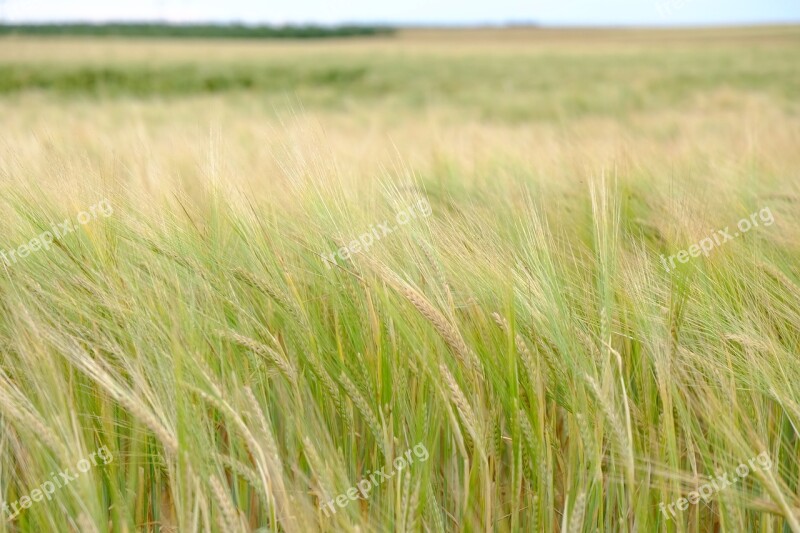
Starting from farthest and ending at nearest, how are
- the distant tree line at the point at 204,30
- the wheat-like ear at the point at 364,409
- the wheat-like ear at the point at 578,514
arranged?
the distant tree line at the point at 204,30 < the wheat-like ear at the point at 364,409 < the wheat-like ear at the point at 578,514

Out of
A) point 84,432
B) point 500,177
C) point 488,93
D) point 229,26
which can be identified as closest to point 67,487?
point 84,432

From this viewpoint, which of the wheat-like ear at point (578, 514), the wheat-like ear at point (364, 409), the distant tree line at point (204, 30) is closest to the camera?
the wheat-like ear at point (578, 514)

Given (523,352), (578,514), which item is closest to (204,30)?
(523,352)

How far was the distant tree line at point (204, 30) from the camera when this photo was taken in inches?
1780

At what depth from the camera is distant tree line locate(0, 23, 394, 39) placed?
1780 inches

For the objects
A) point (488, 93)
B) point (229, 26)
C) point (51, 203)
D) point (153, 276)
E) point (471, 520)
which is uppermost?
point (229, 26)

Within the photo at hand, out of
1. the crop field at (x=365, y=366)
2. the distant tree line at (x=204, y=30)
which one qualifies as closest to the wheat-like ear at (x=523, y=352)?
the crop field at (x=365, y=366)

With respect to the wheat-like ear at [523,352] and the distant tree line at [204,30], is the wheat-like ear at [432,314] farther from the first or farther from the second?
the distant tree line at [204,30]

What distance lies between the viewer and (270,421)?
43.6 inches

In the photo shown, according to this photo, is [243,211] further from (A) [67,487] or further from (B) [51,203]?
(A) [67,487]

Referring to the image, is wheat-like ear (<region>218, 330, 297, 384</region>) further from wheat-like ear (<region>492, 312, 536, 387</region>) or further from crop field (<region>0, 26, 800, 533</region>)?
wheat-like ear (<region>492, 312, 536, 387</region>)

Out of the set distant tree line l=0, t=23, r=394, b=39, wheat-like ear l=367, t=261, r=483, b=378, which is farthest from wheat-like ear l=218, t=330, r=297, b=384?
distant tree line l=0, t=23, r=394, b=39

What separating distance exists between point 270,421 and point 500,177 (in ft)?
3.74

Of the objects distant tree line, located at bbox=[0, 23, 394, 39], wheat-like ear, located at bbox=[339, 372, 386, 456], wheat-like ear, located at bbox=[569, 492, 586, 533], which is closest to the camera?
wheat-like ear, located at bbox=[569, 492, 586, 533]
